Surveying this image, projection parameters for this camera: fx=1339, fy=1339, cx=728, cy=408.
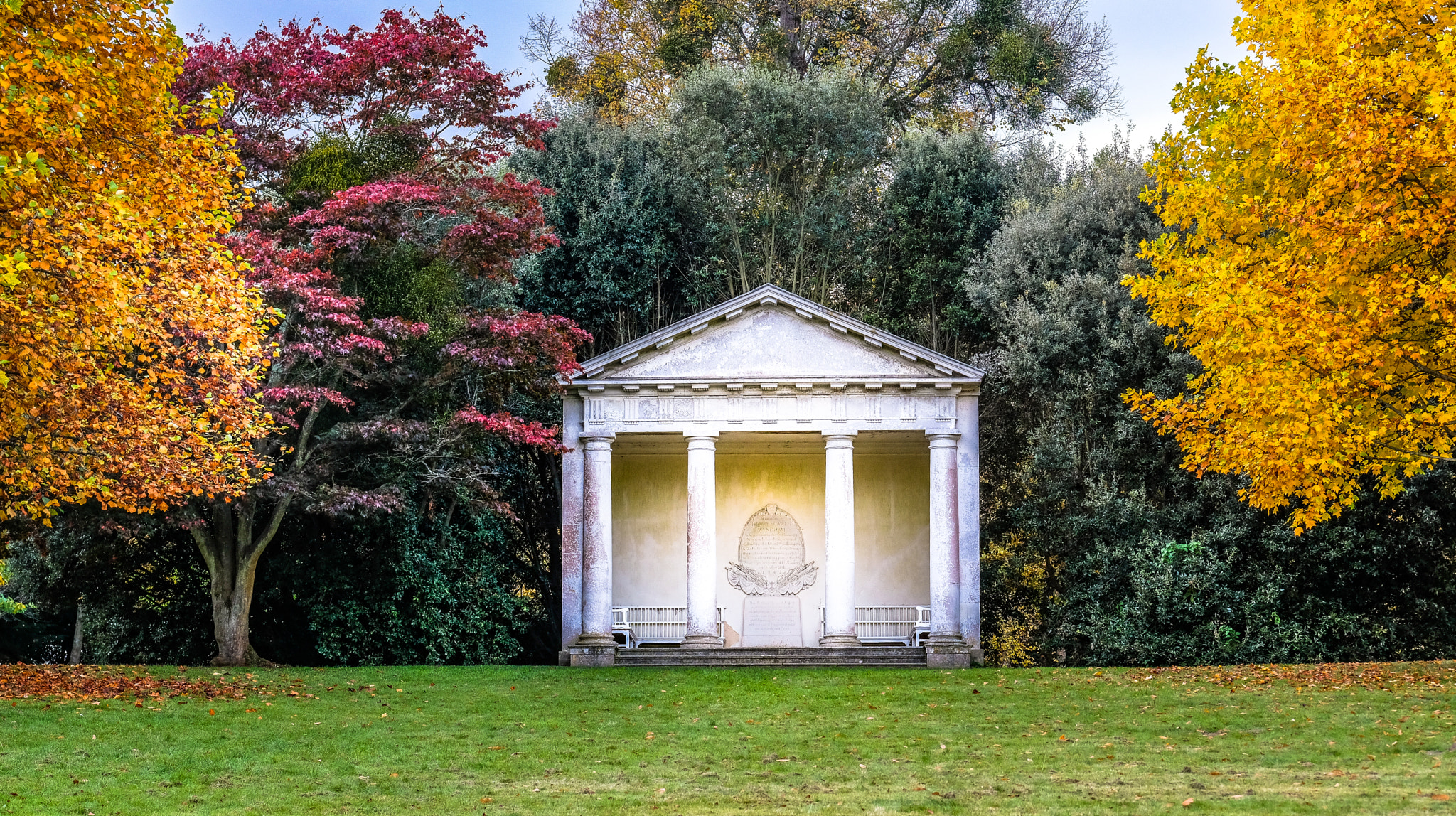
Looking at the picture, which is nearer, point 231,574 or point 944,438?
point 231,574

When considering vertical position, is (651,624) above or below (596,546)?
below

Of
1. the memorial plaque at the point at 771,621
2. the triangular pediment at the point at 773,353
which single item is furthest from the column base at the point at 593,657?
the triangular pediment at the point at 773,353

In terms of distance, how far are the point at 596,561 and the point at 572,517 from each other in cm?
100

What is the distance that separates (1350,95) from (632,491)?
54.7 ft

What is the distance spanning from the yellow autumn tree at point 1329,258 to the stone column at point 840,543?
7.16 m

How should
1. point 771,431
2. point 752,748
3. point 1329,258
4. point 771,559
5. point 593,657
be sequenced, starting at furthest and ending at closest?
point 771,559 → point 771,431 → point 593,657 → point 1329,258 → point 752,748

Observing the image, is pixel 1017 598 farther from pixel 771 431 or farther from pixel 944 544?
pixel 771 431

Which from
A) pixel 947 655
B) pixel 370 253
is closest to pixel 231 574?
pixel 370 253

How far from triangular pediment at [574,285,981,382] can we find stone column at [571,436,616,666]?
1553 mm

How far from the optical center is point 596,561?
24.5 meters

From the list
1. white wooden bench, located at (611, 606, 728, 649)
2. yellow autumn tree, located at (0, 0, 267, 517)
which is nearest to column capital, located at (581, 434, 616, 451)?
white wooden bench, located at (611, 606, 728, 649)

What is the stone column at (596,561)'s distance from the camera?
947 inches

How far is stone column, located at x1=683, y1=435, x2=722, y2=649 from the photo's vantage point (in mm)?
24281

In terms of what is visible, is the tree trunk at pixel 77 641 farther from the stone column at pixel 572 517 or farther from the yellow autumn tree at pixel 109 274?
the yellow autumn tree at pixel 109 274
